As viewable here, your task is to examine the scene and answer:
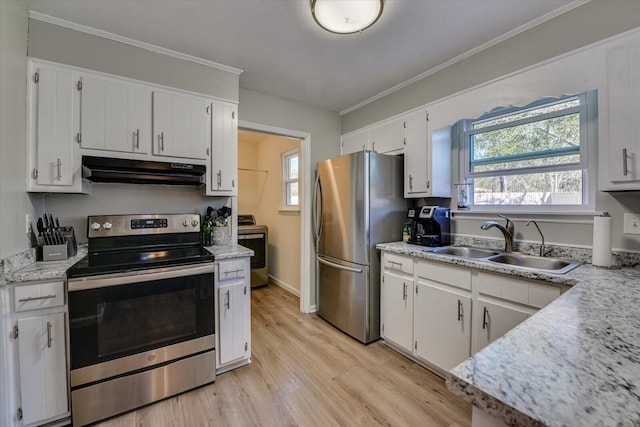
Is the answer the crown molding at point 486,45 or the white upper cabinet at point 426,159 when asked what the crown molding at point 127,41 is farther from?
the white upper cabinet at point 426,159

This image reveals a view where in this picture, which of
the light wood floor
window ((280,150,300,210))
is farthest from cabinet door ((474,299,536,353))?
window ((280,150,300,210))

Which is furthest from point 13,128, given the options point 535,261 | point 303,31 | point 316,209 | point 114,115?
point 535,261

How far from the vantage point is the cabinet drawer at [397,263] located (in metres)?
2.31

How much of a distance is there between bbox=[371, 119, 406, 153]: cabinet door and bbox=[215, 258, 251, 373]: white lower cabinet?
191 cm

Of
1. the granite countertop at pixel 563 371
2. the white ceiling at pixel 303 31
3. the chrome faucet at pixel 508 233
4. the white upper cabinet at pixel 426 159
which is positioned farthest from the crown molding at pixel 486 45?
the granite countertop at pixel 563 371

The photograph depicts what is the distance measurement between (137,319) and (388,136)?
2.76 m

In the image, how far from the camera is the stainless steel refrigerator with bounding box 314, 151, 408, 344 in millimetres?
2592

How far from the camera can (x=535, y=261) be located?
1970mm

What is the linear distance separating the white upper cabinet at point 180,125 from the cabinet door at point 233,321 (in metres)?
1.17

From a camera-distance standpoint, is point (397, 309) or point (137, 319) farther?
point (397, 309)

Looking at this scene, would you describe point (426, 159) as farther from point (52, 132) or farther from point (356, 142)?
point (52, 132)

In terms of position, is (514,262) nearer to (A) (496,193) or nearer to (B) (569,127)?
(A) (496,193)

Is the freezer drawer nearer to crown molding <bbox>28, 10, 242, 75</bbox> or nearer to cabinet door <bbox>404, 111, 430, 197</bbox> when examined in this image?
cabinet door <bbox>404, 111, 430, 197</bbox>

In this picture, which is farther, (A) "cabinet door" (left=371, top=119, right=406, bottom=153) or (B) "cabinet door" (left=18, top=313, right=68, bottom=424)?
(A) "cabinet door" (left=371, top=119, right=406, bottom=153)
